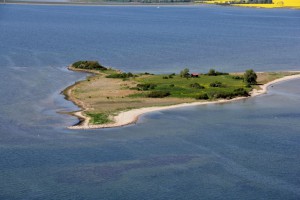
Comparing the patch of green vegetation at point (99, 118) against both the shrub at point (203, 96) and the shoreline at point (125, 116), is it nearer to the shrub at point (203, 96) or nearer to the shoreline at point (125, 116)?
the shoreline at point (125, 116)

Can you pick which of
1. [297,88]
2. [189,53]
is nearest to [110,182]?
[297,88]

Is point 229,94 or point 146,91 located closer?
point 229,94

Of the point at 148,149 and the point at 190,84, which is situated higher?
the point at 190,84

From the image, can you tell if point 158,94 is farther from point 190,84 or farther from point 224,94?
point 224,94

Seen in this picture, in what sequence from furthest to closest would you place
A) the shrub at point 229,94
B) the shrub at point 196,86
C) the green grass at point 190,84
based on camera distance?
the shrub at point 196,86, the green grass at point 190,84, the shrub at point 229,94

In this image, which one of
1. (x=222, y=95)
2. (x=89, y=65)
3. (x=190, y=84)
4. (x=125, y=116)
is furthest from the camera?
(x=89, y=65)

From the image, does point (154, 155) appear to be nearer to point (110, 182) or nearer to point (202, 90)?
point (110, 182)

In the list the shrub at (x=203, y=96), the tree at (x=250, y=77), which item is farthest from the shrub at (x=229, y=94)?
the tree at (x=250, y=77)

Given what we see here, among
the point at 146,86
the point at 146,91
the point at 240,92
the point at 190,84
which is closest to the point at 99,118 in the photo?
the point at 146,91
